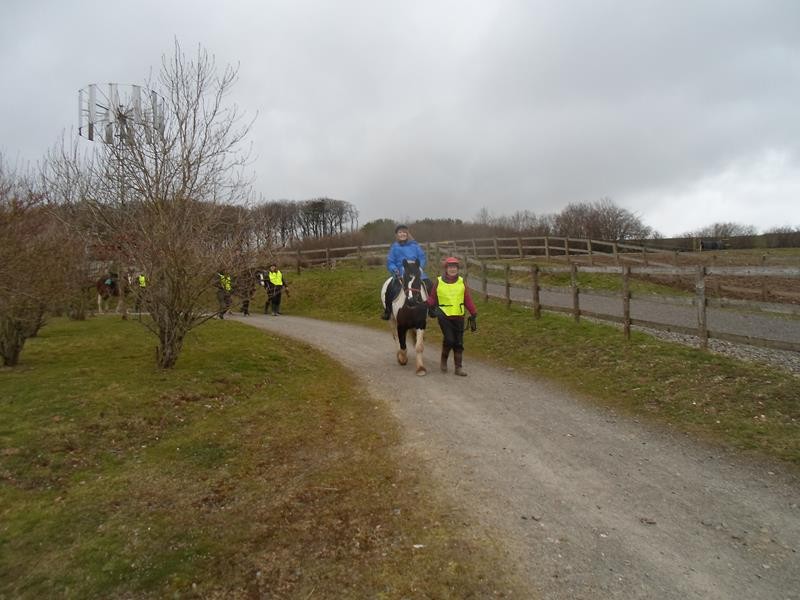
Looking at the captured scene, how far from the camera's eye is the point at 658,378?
7035mm

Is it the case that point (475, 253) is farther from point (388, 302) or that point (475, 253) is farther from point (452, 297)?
point (452, 297)

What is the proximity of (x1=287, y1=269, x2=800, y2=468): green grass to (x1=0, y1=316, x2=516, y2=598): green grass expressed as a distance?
3310 millimetres

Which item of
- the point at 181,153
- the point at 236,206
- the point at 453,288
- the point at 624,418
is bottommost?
the point at 624,418

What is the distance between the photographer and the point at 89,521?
3689 millimetres

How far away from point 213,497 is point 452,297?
488 centimetres

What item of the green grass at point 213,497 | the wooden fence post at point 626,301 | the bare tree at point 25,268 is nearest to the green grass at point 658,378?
the wooden fence post at point 626,301

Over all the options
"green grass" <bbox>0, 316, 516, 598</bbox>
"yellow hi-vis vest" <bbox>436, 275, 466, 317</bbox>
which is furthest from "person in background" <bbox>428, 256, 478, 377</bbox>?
"green grass" <bbox>0, 316, 516, 598</bbox>

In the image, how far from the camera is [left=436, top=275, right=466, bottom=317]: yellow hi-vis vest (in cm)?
796

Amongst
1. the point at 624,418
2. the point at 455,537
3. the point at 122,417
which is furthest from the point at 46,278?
the point at 624,418

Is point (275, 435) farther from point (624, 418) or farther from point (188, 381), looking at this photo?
point (624, 418)

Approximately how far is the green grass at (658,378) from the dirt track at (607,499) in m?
0.53

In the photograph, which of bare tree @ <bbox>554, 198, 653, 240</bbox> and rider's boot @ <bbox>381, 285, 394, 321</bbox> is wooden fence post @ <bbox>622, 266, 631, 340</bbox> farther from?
bare tree @ <bbox>554, 198, 653, 240</bbox>

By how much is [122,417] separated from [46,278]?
427cm

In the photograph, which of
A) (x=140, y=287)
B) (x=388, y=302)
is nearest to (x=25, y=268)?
(x=140, y=287)
